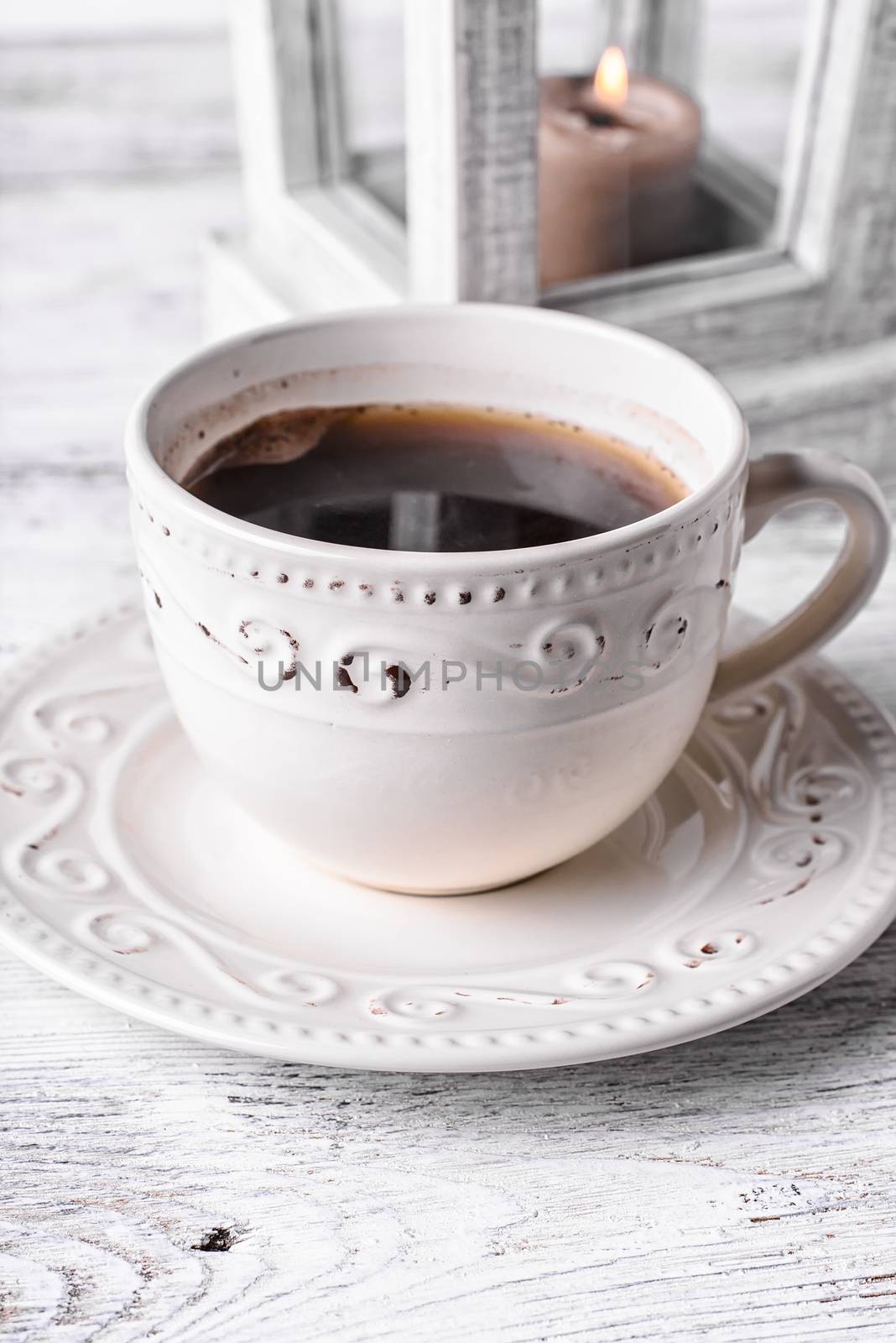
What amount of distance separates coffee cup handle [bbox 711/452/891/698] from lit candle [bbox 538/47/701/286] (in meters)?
0.25

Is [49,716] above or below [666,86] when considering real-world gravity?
below

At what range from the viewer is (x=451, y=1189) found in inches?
17.8

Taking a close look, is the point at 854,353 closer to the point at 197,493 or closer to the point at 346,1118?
the point at 197,493

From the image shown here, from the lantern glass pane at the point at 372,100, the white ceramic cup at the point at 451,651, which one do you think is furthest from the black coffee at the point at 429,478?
the lantern glass pane at the point at 372,100

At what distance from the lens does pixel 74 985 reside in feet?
1.57

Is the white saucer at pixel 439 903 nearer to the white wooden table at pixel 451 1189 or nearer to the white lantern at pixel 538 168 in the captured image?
the white wooden table at pixel 451 1189

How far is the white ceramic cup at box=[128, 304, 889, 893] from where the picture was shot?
1.48ft

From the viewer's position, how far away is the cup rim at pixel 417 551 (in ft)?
1.45

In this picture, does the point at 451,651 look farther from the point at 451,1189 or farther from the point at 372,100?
the point at 372,100

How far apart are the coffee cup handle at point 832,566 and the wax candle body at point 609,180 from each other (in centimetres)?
25

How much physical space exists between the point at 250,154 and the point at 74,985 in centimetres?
58

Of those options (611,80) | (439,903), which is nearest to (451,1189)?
(439,903)

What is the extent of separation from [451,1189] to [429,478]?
0.90ft

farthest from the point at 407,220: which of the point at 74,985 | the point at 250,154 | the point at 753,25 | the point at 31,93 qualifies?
the point at 31,93
